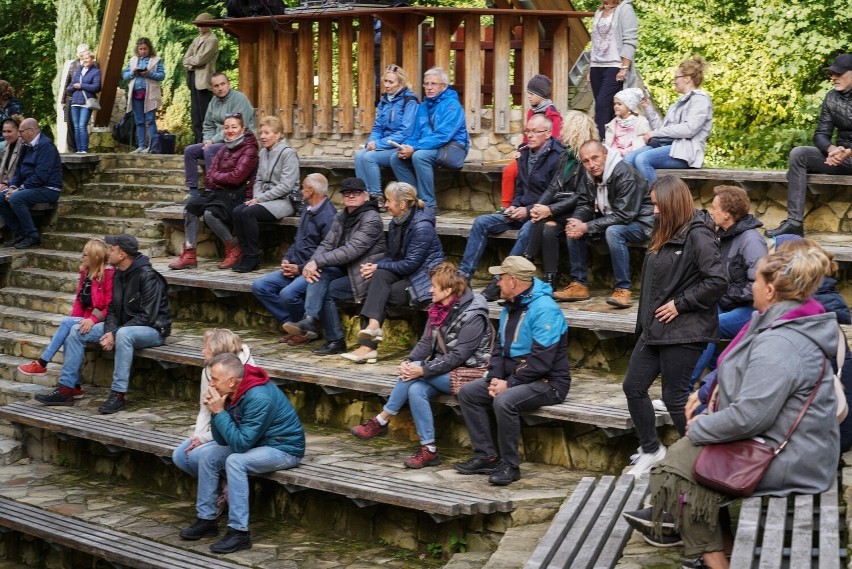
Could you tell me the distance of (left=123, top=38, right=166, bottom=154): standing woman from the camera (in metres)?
15.6

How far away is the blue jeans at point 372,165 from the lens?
37.7 ft

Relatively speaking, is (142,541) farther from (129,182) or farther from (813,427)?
(129,182)

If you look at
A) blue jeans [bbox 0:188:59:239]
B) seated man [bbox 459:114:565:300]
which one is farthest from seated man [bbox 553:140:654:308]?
blue jeans [bbox 0:188:59:239]

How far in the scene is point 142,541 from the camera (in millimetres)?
8305

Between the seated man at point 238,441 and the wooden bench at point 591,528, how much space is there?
212cm

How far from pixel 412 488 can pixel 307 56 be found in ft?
22.0

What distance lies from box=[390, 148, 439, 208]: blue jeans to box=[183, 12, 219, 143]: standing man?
3489 mm

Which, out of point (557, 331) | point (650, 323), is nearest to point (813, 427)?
point (650, 323)

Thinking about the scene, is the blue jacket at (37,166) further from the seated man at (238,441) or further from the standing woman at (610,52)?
the seated man at (238,441)

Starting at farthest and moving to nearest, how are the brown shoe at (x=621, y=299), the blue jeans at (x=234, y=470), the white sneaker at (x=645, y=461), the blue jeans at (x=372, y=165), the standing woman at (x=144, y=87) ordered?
the standing woman at (x=144, y=87), the blue jeans at (x=372, y=165), the brown shoe at (x=621, y=299), the blue jeans at (x=234, y=470), the white sneaker at (x=645, y=461)

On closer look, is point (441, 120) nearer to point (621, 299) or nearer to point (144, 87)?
point (621, 299)

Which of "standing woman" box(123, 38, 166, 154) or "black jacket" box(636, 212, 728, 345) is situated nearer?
"black jacket" box(636, 212, 728, 345)

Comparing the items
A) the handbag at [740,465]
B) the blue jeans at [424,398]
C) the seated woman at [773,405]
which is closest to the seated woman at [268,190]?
the blue jeans at [424,398]

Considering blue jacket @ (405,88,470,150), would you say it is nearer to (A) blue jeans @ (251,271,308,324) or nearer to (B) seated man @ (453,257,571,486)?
(A) blue jeans @ (251,271,308,324)
